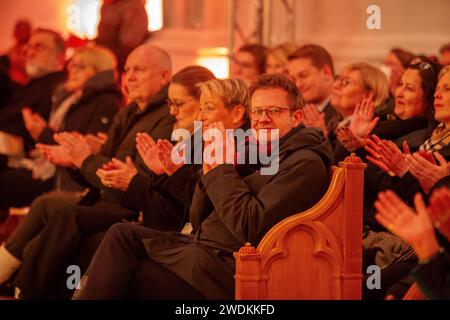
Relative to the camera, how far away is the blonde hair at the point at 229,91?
4.73 metres

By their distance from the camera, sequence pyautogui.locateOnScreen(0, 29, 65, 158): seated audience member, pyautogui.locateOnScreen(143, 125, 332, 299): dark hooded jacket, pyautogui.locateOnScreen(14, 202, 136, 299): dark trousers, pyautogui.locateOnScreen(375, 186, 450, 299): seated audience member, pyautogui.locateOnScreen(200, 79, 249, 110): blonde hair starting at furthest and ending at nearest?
pyautogui.locateOnScreen(0, 29, 65, 158): seated audience member → pyautogui.locateOnScreen(14, 202, 136, 299): dark trousers → pyautogui.locateOnScreen(200, 79, 249, 110): blonde hair → pyautogui.locateOnScreen(143, 125, 332, 299): dark hooded jacket → pyautogui.locateOnScreen(375, 186, 450, 299): seated audience member

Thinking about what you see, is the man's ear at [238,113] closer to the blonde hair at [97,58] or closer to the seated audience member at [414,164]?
the seated audience member at [414,164]

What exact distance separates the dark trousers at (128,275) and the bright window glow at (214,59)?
4432 millimetres

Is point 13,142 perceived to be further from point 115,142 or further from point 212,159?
point 212,159

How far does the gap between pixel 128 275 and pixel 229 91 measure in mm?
953

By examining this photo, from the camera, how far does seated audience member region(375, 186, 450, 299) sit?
3369 mm

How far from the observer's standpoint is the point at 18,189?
6.86 metres

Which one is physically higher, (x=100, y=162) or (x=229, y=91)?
(x=229, y=91)

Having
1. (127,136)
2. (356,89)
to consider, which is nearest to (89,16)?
(127,136)

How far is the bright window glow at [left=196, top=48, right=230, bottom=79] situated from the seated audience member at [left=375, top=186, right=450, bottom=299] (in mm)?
5381

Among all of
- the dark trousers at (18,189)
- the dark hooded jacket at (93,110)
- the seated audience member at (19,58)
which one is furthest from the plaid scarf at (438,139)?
the seated audience member at (19,58)

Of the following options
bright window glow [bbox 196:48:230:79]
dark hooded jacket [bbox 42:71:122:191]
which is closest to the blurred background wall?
bright window glow [bbox 196:48:230:79]

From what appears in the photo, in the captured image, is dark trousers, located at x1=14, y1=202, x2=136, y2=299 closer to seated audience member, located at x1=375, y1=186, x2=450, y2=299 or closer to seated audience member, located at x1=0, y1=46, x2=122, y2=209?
seated audience member, located at x1=0, y1=46, x2=122, y2=209

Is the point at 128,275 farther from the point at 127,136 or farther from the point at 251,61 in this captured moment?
the point at 251,61
